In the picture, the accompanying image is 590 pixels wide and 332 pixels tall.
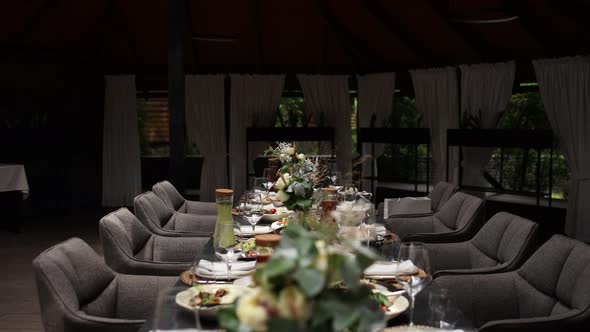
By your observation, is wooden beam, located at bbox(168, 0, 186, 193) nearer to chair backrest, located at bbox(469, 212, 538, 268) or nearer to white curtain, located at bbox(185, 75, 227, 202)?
white curtain, located at bbox(185, 75, 227, 202)

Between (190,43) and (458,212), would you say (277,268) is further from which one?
(190,43)

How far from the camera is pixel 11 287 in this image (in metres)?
5.99

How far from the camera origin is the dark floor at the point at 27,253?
5.05 m

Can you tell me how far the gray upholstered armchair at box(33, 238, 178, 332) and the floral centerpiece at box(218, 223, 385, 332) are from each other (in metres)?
1.28

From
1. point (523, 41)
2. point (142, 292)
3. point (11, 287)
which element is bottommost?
point (11, 287)

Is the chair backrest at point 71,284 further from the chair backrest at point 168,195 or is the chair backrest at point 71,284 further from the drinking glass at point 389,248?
the chair backrest at point 168,195

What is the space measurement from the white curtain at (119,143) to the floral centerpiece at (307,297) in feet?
34.9

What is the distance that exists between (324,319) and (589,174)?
754 cm

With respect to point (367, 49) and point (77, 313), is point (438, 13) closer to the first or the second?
point (367, 49)

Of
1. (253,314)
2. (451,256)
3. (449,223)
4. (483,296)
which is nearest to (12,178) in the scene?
(449,223)

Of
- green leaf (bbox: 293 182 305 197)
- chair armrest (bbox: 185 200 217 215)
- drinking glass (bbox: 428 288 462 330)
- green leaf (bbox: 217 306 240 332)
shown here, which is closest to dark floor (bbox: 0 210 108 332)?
chair armrest (bbox: 185 200 217 215)

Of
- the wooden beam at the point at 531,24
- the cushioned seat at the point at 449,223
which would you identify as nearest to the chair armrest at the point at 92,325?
the cushioned seat at the point at 449,223

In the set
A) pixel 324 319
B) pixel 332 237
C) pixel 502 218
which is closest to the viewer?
pixel 324 319

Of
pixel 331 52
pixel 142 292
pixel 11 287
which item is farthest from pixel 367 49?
pixel 142 292
